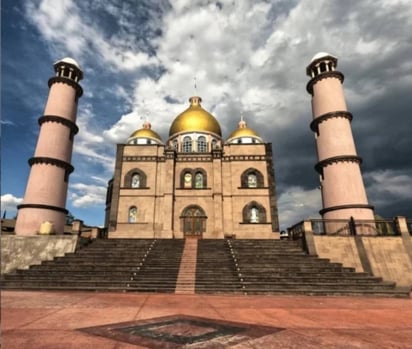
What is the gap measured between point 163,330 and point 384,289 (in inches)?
454

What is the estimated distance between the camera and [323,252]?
16953mm

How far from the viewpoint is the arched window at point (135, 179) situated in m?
28.2

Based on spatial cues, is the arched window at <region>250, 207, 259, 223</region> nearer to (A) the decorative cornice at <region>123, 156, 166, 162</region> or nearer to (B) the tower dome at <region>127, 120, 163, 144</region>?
(A) the decorative cornice at <region>123, 156, 166, 162</region>

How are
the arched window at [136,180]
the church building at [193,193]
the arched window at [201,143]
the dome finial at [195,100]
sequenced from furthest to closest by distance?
the dome finial at [195,100] < the arched window at [201,143] < the arched window at [136,180] < the church building at [193,193]

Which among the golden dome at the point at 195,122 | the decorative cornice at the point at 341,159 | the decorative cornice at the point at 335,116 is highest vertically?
the golden dome at the point at 195,122

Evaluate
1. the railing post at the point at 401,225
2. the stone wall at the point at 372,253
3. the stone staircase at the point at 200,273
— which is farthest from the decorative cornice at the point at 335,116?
the stone staircase at the point at 200,273

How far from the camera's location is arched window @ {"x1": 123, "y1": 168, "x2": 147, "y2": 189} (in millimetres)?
28219

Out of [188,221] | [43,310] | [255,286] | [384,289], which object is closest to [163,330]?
[43,310]

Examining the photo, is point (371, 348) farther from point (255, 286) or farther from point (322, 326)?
point (255, 286)

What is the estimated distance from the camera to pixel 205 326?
5473 millimetres

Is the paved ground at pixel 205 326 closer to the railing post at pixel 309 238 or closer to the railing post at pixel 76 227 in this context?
the railing post at pixel 309 238

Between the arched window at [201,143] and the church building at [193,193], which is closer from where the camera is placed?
the church building at [193,193]

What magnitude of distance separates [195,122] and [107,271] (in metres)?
25.6

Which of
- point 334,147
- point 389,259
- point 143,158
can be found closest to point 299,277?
point 389,259
